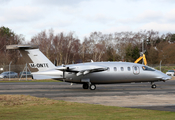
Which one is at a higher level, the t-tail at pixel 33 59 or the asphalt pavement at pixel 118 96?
the t-tail at pixel 33 59

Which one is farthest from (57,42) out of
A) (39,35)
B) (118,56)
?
(118,56)

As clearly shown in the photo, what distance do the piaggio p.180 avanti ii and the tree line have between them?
57.4 m

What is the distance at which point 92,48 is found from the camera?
10619 centimetres

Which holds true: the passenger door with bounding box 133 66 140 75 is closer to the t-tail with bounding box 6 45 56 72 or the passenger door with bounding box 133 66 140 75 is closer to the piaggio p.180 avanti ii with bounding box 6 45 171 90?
the piaggio p.180 avanti ii with bounding box 6 45 171 90

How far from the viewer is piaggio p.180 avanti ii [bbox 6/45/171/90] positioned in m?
29.7

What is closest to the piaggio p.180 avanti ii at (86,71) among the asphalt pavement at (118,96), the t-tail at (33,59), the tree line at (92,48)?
the t-tail at (33,59)

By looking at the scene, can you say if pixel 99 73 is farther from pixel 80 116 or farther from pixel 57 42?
pixel 57 42

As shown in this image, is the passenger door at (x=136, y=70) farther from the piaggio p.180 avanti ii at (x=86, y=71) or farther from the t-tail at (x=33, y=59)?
the t-tail at (x=33, y=59)

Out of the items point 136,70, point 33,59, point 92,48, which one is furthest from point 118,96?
point 92,48

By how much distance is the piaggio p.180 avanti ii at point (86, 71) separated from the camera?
29.7 metres

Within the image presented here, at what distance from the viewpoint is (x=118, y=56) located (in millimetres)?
103562

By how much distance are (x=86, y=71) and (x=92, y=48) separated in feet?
251

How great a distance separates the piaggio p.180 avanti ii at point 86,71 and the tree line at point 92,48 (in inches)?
2260

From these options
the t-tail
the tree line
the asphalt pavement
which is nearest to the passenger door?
the asphalt pavement
